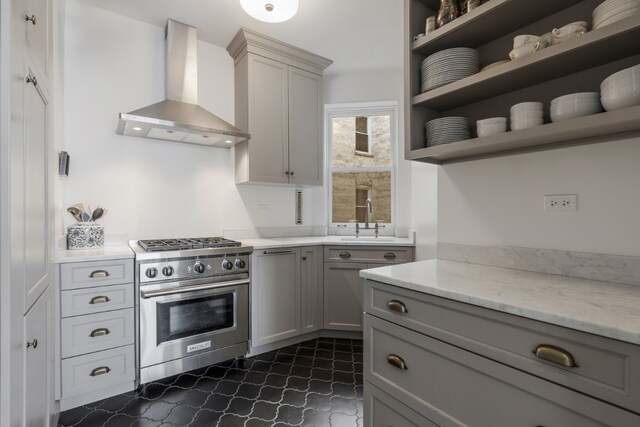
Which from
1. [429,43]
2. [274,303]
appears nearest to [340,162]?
[274,303]

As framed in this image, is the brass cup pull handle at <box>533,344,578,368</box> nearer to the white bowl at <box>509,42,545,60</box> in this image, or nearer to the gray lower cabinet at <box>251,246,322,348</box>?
the white bowl at <box>509,42,545,60</box>

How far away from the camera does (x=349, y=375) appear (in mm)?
2314

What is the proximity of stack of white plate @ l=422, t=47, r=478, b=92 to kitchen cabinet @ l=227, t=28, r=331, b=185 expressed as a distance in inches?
69.5

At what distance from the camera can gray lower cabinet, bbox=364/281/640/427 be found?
0.78 meters

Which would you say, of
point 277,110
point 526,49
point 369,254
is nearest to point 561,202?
point 526,49

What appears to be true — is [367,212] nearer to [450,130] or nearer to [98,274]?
[450,130]

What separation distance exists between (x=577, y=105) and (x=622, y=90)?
131 mm

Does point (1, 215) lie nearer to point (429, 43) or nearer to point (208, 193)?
point (429, 43)

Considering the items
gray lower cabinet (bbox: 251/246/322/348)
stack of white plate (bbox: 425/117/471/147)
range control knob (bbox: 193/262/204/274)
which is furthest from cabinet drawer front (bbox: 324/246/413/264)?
stack of white plate (bbox: 425/117/471/147)

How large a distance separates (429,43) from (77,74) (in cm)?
258

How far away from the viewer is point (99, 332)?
194 cm

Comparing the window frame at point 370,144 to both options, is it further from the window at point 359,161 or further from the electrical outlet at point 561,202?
the electrical outlet at point 561,202

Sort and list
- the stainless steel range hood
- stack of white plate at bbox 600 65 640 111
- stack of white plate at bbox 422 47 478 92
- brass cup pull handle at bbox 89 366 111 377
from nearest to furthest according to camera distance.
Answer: stack of white plate at bbox 600 65 640 111 → stack of white plate at bbox 422 47 478 92 → brass cup pull handle at bbox 89 366 111 377 → the stainless steel range hood

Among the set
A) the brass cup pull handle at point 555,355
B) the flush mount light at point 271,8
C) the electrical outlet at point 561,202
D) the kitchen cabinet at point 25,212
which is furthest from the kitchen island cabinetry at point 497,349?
the flush mount light at point 271,8
